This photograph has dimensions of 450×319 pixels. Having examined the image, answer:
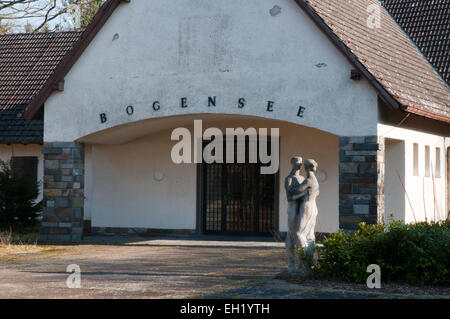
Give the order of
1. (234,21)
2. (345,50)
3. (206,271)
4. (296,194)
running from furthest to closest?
(234,21), (345,50), (206,271), (296,194)

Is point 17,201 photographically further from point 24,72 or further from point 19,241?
point 24,72

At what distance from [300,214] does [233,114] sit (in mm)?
5827

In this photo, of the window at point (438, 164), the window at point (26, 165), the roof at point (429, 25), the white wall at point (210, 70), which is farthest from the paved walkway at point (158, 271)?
the roof at point (429, 25)

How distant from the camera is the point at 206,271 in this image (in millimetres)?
12273

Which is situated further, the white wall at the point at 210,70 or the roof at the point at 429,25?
the roof at the point at 429,25

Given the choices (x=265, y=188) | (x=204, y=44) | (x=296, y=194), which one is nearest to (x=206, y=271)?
(x=296, y=194)

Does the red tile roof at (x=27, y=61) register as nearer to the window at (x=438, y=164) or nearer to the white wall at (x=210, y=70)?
the white wall at (x=210, y=70)

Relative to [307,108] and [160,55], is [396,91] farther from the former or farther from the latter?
[160,55]

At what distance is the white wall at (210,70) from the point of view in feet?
52.4

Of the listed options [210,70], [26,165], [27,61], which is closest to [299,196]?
[210,70]

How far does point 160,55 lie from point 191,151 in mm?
3523

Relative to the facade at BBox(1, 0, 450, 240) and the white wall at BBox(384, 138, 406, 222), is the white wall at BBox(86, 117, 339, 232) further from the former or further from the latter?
the white wall at BBox(384, 138, 406, 222)

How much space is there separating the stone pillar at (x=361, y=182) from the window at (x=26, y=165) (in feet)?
32.4

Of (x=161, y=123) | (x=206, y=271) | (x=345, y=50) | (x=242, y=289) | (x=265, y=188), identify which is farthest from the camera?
(x=265, y=188)
